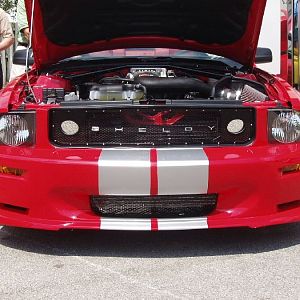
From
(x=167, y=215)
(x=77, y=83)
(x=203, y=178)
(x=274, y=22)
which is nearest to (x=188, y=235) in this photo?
(x=167, y=215)

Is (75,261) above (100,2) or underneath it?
underneath

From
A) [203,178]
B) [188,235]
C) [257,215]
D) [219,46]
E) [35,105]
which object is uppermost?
[219,46]

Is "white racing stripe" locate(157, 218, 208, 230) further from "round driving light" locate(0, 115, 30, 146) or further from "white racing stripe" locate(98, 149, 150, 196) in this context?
"round driving light" locate(0, 115, 30, 146)

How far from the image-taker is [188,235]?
3.84 meters

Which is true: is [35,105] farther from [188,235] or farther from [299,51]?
[299,51]

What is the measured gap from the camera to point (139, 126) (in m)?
3.54

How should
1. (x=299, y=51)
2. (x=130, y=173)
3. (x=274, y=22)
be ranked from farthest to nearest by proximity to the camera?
(x=274, y=22) → (x=299, y=51) → (x=130, y=173)

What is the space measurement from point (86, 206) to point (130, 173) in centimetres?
36

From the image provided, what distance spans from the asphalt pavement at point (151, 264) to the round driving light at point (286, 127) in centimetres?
68

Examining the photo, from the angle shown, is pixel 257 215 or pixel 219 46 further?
pixel 219 46

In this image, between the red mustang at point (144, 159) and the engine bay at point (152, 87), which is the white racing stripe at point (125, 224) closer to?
the red mustang at point (144, 159)

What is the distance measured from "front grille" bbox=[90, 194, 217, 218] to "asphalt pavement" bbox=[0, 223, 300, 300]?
250mm

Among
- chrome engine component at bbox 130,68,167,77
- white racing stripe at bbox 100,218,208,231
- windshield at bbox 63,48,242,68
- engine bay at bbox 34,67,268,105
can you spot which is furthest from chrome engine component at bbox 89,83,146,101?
white racing stripe at bbox 100,218,208,231

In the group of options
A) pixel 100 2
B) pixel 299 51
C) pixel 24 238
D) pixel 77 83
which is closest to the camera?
pixel 24 238
